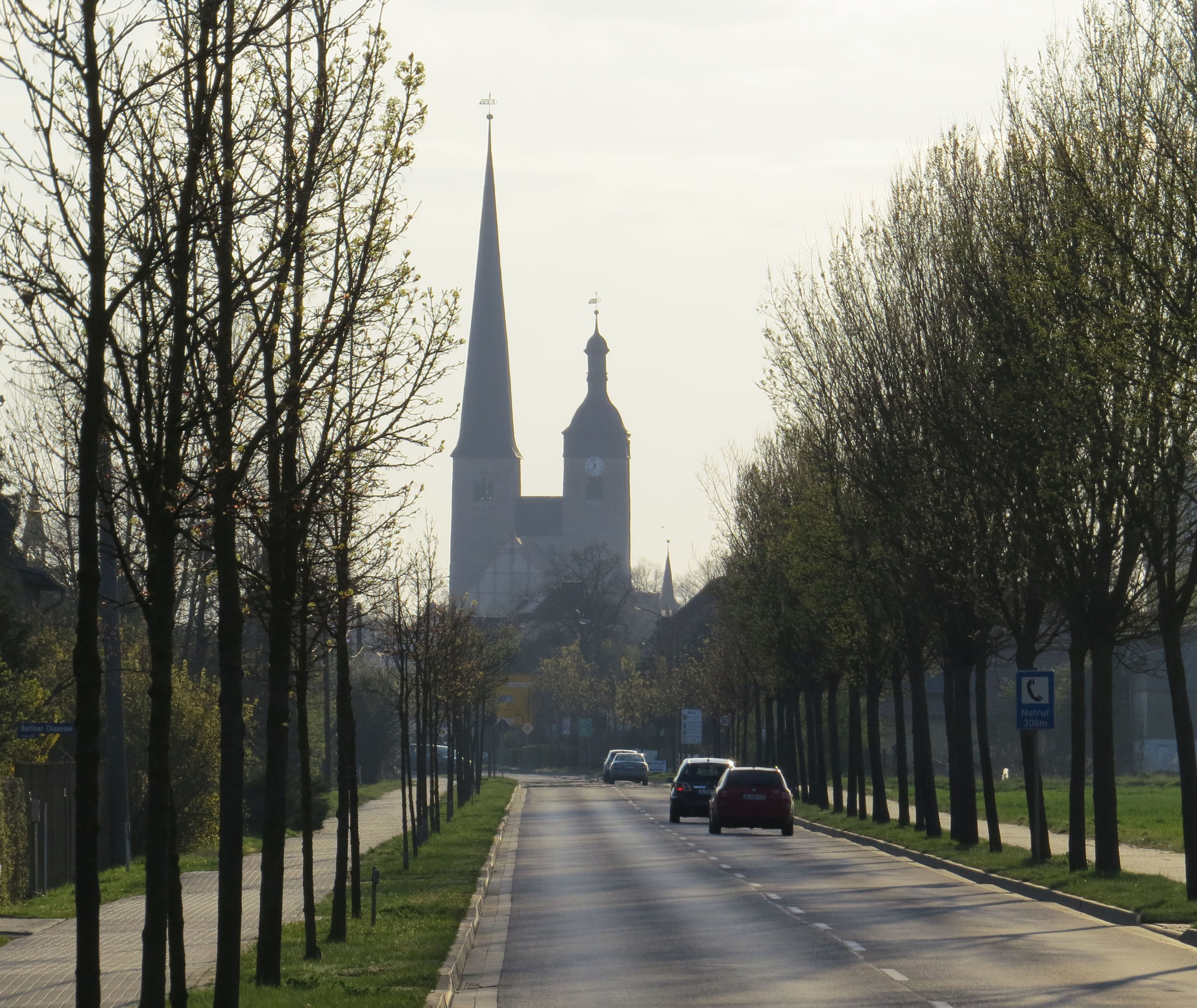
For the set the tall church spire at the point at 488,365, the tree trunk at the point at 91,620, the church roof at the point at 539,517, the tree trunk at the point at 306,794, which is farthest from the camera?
the church roof at the point at 539,517

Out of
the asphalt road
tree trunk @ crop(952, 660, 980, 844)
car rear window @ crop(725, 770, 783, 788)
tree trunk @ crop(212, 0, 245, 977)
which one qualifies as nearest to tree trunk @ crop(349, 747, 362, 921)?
the asphalt road

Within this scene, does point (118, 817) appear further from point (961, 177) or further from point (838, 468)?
point (961, 177)

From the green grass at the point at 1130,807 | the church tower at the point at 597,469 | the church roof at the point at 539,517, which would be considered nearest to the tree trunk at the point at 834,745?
the green grass at the point at 1130,807

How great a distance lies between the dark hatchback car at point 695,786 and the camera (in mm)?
44312

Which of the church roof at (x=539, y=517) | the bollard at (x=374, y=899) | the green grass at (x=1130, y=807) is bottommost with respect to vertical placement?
the green grass at (x=1130, y=807)

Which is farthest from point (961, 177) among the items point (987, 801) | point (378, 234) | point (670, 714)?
point (670, 714)

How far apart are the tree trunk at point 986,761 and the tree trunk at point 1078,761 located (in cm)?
388

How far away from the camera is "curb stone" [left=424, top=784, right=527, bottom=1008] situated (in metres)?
12.5

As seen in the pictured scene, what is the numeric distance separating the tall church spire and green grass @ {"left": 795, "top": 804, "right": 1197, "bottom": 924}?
408 feet

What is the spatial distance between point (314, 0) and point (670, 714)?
270 feet

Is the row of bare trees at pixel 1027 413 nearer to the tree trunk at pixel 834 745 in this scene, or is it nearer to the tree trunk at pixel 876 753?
the tree trunk at pixel 876 753

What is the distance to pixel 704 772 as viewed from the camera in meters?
45.4

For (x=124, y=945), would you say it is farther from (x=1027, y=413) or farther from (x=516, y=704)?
(x=516, y=704)

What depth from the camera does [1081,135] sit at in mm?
21297
